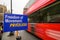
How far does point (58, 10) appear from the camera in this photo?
336 inches

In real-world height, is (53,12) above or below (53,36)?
above

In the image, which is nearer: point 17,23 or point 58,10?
point 58,10

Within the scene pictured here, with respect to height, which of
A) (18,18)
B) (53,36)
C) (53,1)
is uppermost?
(53,1)

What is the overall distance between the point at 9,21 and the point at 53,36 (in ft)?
10.3

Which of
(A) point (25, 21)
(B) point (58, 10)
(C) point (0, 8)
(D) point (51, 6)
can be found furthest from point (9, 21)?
(C) point (0, 8)

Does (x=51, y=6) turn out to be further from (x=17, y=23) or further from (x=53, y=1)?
(x=17, y=23)

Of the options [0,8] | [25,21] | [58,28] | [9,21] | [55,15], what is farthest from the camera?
[0,8]

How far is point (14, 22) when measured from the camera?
11516mm

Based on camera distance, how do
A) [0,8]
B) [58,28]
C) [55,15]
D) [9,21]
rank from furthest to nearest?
[0,8], [9,21], [55,15], [58,28]

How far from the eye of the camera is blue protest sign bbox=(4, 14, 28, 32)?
36.1 ft

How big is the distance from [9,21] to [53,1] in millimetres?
3273

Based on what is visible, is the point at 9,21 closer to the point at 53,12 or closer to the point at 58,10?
the point at 53,12

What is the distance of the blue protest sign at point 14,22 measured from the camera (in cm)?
1099

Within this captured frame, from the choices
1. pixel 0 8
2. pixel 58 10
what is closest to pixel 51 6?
pixel 58 10
